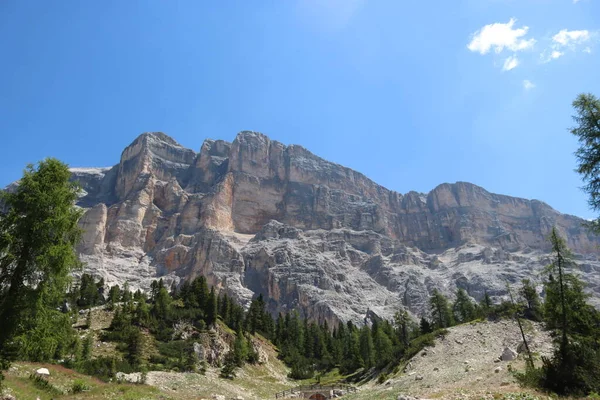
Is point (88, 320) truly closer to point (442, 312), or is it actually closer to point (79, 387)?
point (79, 387)

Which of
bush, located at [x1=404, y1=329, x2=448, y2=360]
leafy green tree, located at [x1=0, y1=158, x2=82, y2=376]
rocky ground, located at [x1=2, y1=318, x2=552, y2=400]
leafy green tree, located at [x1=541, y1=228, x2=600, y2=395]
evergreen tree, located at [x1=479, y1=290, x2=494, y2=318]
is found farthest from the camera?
evergreen tree, located at [x1=479, y1=290, x2=494, y2=318]

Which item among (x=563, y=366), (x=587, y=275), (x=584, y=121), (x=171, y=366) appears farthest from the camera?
(x=587, y=275)

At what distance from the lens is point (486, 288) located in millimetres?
172125

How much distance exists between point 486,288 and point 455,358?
458 ft

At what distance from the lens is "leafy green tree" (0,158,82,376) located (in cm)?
1520

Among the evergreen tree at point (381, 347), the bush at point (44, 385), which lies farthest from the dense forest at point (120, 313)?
the evergreen tree at point (381, 347)

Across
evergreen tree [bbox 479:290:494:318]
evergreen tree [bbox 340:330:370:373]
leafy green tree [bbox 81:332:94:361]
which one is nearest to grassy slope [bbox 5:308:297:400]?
leafy green tree [bbox 81:332:94:361]

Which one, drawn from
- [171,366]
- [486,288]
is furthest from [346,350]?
[486,288]

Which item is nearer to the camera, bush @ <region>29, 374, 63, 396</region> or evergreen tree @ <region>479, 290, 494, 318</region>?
bush @ <region>29, 374, 63, 396</region>

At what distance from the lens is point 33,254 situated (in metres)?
15.9

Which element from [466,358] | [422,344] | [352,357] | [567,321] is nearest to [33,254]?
[567,321]

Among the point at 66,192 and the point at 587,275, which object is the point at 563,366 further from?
the point at 587,275

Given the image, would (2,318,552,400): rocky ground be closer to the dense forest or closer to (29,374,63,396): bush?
(29,374,63,396): bush

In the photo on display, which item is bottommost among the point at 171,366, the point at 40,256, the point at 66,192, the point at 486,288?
the point at 171,366
